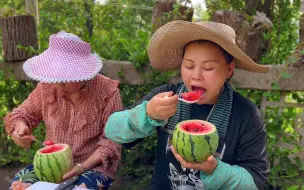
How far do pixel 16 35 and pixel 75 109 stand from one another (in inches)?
57.0

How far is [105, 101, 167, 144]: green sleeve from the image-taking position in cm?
212

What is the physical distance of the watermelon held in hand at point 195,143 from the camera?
195cm

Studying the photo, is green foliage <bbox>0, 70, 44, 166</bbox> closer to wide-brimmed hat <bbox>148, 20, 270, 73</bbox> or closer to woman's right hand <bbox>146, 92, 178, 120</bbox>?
wide-brimmed hat <bbox>148, 20, 270, 73</bbox>

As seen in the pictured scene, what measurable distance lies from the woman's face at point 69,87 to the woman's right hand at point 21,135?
1.44 feet

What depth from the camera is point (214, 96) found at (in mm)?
2311

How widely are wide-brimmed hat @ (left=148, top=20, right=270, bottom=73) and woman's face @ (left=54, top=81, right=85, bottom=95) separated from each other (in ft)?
2.04

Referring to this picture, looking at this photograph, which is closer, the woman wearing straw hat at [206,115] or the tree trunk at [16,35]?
the woman wearing straw hat at [206,115]

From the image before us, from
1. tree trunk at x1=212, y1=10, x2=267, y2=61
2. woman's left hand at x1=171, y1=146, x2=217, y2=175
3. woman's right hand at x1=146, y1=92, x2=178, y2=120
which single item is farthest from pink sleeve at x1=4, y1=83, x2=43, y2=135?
tree trunk at x1=212, y1=10, x2=267, y2=61

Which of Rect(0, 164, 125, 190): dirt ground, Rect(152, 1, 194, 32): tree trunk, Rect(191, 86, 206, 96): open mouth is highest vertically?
Rect(152, 1, 194, 32): tree trunk

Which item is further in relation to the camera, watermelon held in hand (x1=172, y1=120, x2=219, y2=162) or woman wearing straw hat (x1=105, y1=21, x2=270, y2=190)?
woman wearing straw hat (x1=105, y1=21, x2=270, y2=190)

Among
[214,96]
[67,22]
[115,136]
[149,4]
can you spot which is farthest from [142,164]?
[149,4]

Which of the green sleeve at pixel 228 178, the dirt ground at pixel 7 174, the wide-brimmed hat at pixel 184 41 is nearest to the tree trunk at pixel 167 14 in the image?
the wide-brimmed hat at pixel 184 41

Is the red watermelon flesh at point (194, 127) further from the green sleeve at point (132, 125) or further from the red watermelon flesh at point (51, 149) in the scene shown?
the red watermelon flesh at point (51, 149)

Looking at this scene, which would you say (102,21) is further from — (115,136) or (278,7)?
(115,136)
